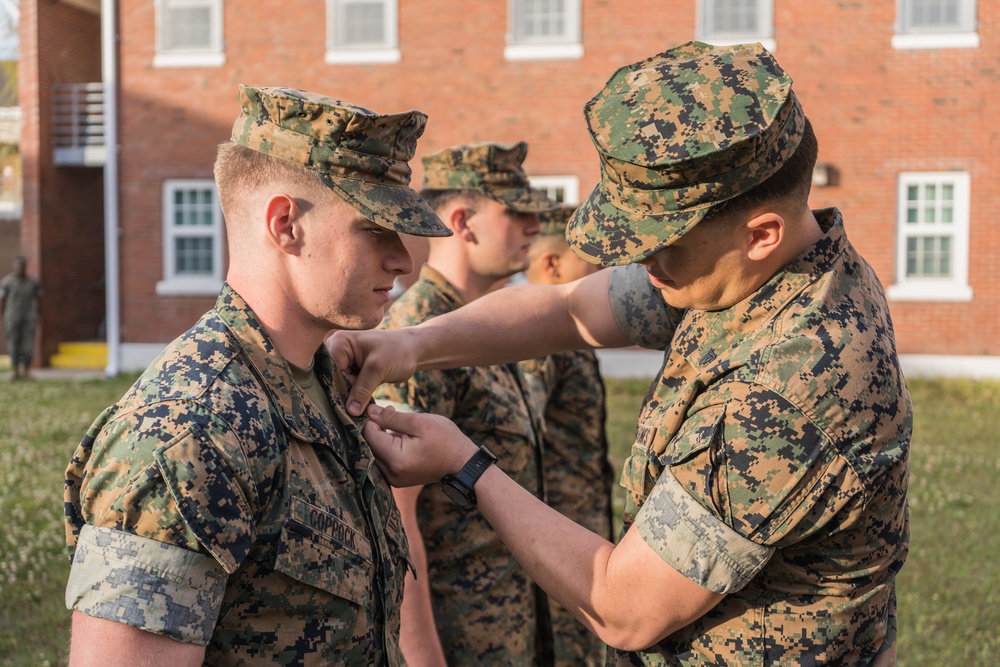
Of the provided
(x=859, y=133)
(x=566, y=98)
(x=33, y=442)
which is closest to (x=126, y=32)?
(x=566, y=98)

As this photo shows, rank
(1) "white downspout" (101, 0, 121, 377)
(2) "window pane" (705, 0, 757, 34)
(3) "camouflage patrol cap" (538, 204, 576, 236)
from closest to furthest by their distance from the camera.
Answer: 1. (3) "camouflage patrol cap" (538, 204, 576, 236)
2. (2) "window pane" (705, 0, 757, 34)
3. (1) "white downspout" (101, 0, 121, 377)

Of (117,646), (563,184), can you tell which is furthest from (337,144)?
(563,184)

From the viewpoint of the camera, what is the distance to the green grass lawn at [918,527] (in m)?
A: 5.95

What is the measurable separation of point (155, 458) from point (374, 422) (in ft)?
2.62

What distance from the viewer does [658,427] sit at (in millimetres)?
2305

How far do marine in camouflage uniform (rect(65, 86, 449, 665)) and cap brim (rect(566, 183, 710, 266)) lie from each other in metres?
0.34

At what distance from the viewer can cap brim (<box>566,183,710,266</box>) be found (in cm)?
215

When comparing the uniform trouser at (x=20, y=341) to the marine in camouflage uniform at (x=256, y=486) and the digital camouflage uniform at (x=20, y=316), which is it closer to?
the digital camouflage uniform at (x=20, y=316)

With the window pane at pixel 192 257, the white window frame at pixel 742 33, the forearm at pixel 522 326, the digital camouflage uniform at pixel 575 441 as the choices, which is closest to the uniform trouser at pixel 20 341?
the window pane at pixel 192 257

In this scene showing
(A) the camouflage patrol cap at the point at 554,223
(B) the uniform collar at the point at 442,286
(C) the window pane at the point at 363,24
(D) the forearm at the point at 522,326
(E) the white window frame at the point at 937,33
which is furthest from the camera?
(C) the window pane at the point at 363,24

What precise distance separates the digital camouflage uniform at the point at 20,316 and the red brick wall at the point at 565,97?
182 centimetres

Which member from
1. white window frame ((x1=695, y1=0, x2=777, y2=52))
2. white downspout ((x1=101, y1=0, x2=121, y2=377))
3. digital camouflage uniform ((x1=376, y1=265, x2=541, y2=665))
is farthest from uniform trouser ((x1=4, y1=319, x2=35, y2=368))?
digital camouflage uniform ((x1=376, y1=265, x2=541, y2=665))

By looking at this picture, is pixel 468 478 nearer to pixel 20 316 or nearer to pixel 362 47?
pixel 362 47

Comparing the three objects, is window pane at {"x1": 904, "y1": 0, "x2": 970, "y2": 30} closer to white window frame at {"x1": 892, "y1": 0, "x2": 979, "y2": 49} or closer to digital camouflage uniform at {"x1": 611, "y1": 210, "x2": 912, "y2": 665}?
white window frame at {"x1": 892, "y1": 0, "x2": 979, "y2": 49}
